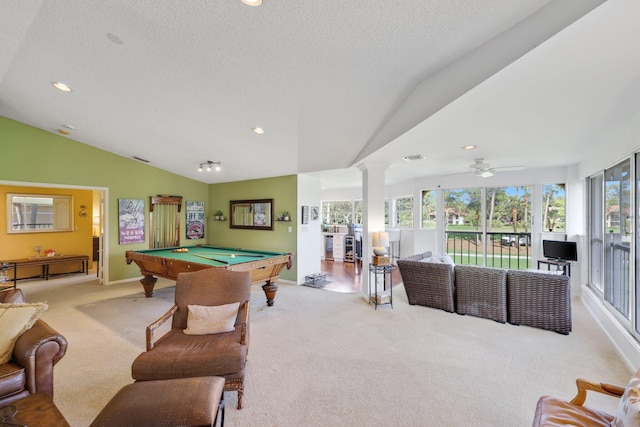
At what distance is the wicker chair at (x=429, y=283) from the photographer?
4055 millimetres

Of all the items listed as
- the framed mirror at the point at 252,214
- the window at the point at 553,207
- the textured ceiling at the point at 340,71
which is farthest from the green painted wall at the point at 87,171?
the window at the point at 553,207

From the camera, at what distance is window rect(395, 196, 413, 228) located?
8117 mm

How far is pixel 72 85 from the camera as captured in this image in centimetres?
352

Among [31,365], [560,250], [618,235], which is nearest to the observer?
[31,365]

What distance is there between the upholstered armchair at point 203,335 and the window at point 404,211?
246 inches

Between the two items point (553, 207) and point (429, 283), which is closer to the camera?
point (429, 283)

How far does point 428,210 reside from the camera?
6.97m

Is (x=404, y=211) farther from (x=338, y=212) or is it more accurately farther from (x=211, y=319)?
(x=211, y=319)

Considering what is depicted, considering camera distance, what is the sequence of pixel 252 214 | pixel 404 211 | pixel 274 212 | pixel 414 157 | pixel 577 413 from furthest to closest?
pixel 404 211, pixel 252 214, pixel 274 212, pixel 414 157, pixel 577 413

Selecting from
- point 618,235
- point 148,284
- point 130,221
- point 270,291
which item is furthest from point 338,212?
point 618,235

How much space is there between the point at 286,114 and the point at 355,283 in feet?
12.4

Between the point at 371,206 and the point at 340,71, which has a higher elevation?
the point at 340,71

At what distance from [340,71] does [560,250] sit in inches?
190

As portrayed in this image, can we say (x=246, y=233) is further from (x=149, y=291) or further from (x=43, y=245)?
(x=43, y=245)
